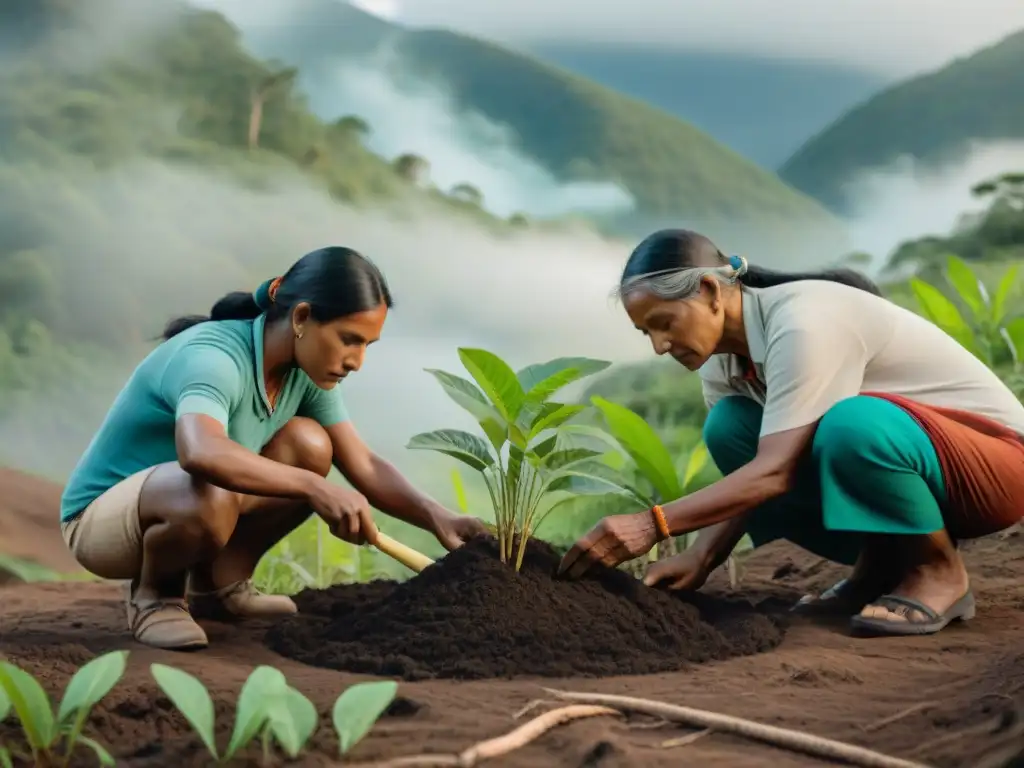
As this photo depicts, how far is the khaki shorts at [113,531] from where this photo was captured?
2.17m

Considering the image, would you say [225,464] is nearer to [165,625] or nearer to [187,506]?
[187,506]

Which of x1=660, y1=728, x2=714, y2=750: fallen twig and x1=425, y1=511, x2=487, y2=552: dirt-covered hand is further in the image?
x1=425, y1=511, x2=487, y2=552: dirt-covered hand

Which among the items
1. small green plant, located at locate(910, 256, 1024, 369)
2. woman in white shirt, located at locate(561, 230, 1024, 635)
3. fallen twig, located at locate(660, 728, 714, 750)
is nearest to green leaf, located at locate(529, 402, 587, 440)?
woman in white shirt, located at locate(561, 230, 1024, 635)

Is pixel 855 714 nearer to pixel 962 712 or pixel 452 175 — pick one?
pixel 962 712

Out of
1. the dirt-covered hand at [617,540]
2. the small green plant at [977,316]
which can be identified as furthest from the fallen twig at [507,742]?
the small green plant at [977,316]

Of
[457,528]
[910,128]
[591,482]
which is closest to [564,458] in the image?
[457,528]

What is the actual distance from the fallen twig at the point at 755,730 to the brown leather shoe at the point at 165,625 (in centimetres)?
79

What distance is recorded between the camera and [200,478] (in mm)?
2066

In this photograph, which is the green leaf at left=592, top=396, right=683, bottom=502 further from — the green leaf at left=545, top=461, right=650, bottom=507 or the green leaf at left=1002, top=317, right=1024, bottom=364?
Result: the green leaf at left=1002, top=317, right=1024, bottom=364

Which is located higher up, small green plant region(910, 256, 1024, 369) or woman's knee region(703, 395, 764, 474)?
small green plant region(910, 256, 1024, 369)

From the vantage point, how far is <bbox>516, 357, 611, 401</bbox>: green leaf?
2.22 metres

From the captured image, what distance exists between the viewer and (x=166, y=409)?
224cm

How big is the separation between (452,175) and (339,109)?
26.4 inches

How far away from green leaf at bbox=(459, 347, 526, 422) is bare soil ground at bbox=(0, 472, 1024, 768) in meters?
0.59
